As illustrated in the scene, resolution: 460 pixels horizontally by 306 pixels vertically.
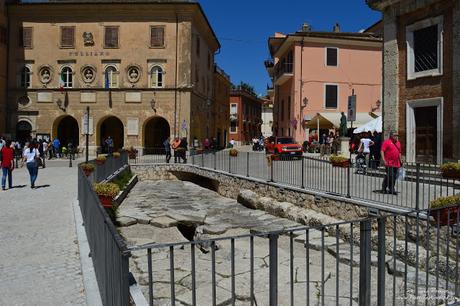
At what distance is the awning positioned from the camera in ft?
108

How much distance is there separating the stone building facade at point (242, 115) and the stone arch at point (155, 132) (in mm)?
30340

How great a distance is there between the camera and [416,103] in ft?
52.4

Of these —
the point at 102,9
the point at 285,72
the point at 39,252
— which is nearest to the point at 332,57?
the point at 285,72

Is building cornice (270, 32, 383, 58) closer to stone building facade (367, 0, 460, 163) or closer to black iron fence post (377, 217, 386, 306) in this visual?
stone building facade (367, 0, 460, 163)

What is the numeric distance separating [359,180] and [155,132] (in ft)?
91.6

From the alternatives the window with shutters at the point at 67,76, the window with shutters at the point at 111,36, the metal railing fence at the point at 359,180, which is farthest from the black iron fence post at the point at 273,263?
the window with shutters at the point at 67,76

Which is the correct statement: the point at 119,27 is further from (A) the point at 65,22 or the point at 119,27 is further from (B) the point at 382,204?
(B) the point at 382,204

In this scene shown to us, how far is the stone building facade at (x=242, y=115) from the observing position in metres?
67.8

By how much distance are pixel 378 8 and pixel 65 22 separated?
25.9 metres

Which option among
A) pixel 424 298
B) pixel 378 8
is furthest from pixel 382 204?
pixel 378 8

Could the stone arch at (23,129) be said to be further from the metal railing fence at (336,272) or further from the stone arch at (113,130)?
the metal railing fence at (336,272)

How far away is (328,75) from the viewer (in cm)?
3631

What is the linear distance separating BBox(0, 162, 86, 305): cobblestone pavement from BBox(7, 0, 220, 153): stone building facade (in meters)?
20.4

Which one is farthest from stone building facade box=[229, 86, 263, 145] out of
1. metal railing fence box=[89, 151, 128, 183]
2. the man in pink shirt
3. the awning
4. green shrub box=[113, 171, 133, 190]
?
the man in pink shirt
